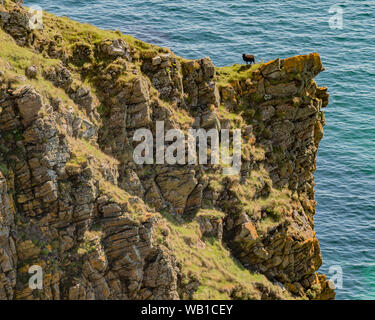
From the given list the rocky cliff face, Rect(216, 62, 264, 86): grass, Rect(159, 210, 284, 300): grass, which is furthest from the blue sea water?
Rect(216, 62, 264, 86): grass

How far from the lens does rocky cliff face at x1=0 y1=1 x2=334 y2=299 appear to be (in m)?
25.2

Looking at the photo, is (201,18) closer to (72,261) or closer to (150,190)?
(150,190)

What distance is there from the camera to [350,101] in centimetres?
6581

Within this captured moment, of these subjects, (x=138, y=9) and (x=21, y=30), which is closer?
(x=21, y=30)

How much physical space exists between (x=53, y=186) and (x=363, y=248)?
3230 cm

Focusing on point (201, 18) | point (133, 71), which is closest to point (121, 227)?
point (133, 71)


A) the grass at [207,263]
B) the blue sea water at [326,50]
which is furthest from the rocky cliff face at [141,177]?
the blue sea water at [326,50]

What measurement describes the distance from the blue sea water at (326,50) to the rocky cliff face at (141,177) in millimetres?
10487

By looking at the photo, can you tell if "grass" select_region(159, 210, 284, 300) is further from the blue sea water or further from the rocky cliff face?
the blue sea water

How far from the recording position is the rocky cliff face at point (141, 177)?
992 inches

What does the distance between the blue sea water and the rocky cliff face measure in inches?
413

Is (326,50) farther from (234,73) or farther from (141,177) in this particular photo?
(141,177)

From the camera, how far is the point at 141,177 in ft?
103

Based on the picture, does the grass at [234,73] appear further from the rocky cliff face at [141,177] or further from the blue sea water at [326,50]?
the blue sea water at [326,50]
